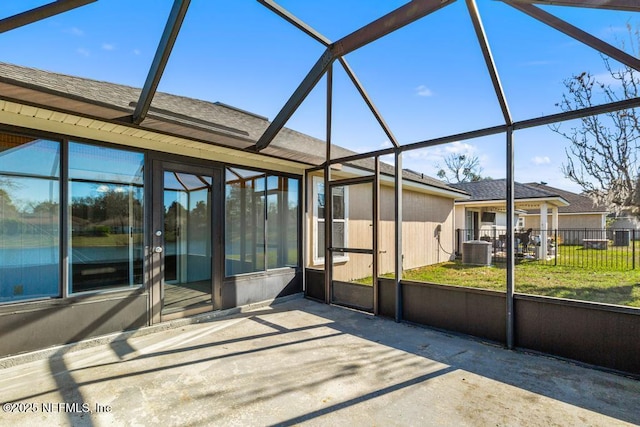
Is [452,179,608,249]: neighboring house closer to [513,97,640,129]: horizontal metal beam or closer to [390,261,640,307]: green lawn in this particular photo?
[390,261,640,307]: green lawn

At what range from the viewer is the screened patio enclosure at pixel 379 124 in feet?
9.09

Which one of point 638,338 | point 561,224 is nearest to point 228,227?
point 638,338

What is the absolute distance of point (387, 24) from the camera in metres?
3.09

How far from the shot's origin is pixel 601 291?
6.21 m

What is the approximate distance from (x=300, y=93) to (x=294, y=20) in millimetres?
819

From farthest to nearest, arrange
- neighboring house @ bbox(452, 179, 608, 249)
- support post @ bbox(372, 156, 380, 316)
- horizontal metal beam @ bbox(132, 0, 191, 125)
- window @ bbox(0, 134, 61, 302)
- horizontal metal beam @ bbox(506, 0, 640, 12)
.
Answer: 1. neighboring house @ bbox(452, 179, 608, 249)
2. support post @ bbox(372, 156, 380, 316)
3. window @ bbox(0, 134, 61, 302)
4. horizontal metal beam @ bbox(132, 0, 191, 125)
5. horizontal metal beam @ bbox(506, 0, 640, 12)

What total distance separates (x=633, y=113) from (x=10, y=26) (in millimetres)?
9645

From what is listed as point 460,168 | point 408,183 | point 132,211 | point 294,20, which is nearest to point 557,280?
point 408,183

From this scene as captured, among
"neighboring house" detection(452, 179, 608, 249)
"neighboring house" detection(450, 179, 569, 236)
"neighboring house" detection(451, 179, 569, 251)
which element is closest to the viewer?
Answer: "neighboring house" detection(451, 179, 569, 251)

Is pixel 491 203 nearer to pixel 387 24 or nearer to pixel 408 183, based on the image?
pixel 408 183

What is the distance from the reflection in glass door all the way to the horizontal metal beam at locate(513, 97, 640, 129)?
4.28 m

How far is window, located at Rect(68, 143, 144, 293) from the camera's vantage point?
3637 mm

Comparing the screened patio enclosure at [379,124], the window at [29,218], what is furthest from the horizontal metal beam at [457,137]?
the window at [29,218]

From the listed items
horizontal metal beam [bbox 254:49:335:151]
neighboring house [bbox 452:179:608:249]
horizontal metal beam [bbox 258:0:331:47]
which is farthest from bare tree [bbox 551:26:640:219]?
horizontal metal beam [bbox 258:0:331:47]
